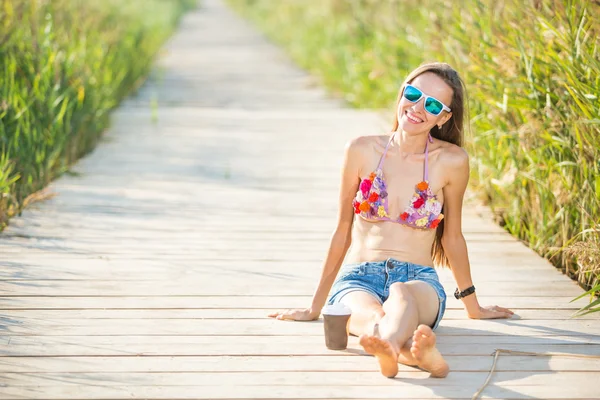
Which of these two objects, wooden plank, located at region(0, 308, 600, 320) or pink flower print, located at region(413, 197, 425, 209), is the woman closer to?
pink flower print, located at region(413, 197, 425, 209)

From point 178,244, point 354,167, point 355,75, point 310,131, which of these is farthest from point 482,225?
point 355,75

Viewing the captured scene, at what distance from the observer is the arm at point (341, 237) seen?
150 inches

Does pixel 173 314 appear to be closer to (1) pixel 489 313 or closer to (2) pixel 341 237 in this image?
(2) pixel 341 237

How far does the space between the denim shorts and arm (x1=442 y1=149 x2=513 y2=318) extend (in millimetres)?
124

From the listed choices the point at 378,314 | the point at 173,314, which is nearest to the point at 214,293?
the point at 173,314

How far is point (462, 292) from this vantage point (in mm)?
3879

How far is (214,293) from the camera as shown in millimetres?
4297

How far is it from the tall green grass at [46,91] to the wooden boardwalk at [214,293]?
0.63 feet

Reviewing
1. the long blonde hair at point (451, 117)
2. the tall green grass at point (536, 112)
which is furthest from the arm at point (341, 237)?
the tall green grass at point (536, 112)

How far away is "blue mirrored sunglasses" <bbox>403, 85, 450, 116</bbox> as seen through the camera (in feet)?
12.0

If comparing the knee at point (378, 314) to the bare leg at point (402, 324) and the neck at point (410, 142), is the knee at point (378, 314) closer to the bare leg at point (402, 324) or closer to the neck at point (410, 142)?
the bare leg at point (402, 324)

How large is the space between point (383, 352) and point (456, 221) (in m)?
0.87

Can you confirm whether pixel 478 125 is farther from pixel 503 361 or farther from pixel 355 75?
pixel 355 75

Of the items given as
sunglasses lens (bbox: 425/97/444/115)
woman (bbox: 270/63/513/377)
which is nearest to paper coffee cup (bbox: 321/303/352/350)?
woman (bbox: 270/63/513/377)
